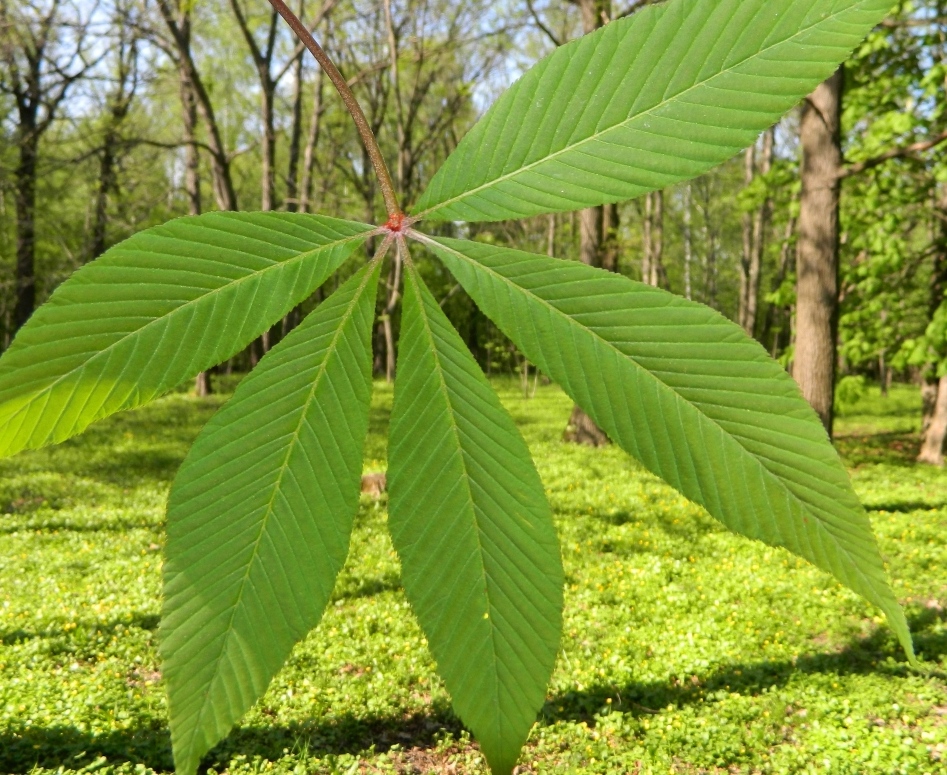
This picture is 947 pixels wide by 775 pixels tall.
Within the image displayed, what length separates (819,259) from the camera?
2824 mm

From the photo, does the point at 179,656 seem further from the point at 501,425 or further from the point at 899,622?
the point at 899,622

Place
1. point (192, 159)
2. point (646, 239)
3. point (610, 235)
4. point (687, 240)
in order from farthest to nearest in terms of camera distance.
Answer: point (687, 240), point (646, 239), point (192, 159), point (610, 235)

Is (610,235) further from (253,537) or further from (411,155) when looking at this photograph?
(253,537)

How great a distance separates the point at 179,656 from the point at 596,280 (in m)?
0.20

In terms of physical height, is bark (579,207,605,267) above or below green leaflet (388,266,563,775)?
above

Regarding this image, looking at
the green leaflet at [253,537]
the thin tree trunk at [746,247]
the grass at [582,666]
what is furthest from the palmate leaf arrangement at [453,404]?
the thin tree trunk at [746,247]

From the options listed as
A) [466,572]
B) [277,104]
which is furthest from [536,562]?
[277,104]

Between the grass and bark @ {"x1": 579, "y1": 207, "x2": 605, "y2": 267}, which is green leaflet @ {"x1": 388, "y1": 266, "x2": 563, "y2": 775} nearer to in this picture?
the grass

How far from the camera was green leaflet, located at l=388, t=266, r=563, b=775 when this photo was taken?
0.80 feet

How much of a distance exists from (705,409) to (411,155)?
13013mm

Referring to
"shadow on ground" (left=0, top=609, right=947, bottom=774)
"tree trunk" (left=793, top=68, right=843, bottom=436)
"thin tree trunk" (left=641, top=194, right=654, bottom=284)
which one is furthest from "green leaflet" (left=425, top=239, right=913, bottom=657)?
"thin tree trunk" (left=641, top=194, right=654, bottom=284)

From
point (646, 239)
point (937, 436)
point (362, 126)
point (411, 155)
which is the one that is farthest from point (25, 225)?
point (937, 436)

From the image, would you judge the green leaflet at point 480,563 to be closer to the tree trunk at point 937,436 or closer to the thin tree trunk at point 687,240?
the tree trunk at point 937,436

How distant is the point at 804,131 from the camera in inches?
215
